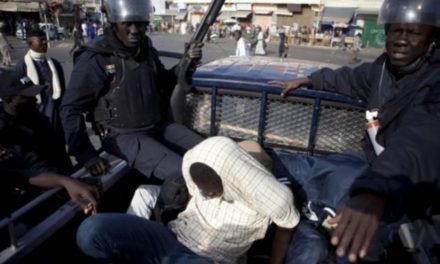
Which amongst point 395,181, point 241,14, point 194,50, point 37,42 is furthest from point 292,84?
point 241,14

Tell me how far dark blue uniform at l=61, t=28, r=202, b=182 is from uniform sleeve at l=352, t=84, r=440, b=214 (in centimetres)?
149

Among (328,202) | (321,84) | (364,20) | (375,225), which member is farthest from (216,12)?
(364,20)

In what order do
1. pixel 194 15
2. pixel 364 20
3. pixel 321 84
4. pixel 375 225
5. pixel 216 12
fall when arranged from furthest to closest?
pixel 194 15 → pixel 364 20 → pixel 216 12 → pixel 321 84 → pixel 375 225

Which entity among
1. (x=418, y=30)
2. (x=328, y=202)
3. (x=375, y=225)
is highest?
(x=418, y=30)

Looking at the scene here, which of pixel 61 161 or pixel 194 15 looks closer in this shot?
Result: pixel 61 161

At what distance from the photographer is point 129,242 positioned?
194 cm

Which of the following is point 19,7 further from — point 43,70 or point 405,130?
point 405,130

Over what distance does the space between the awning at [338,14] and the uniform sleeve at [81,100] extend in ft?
119

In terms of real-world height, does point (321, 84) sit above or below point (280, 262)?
above

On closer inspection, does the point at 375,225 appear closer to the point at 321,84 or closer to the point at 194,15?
the point at 321,84

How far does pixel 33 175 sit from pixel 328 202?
1.78 meters

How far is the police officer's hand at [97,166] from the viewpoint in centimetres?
245

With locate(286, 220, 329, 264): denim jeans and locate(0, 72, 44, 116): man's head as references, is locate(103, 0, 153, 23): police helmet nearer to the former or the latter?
locate(0, 72, 44, 116): man's head

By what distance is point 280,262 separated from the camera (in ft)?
6.46
